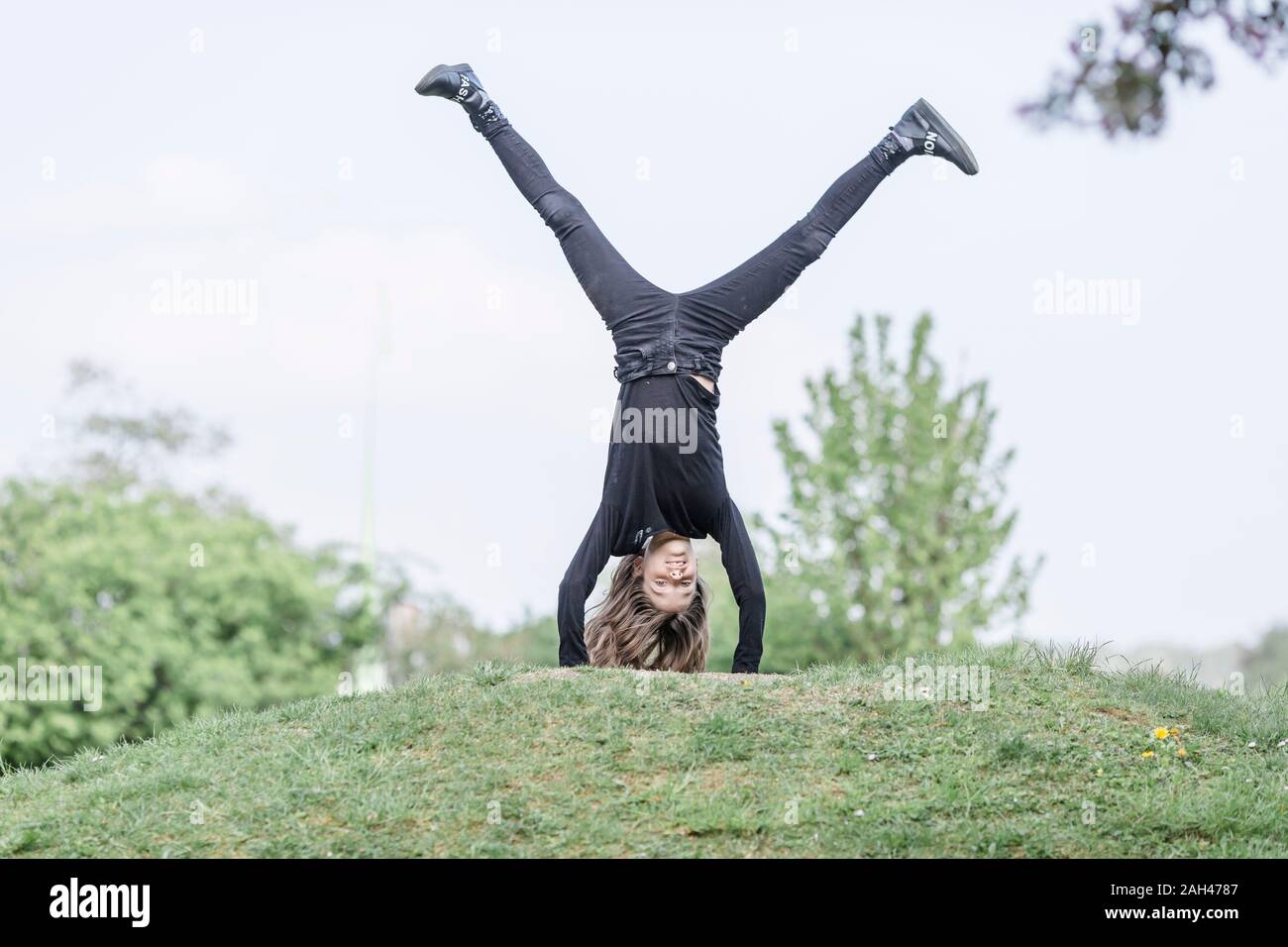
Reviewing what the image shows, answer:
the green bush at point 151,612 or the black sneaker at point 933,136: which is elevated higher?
the black sneaker at point 933,136

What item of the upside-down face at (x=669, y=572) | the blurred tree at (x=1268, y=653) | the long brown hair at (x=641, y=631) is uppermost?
the upside-down face at (x=669, y=572)

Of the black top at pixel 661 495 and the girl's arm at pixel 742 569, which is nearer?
the black top at pixel 661 495

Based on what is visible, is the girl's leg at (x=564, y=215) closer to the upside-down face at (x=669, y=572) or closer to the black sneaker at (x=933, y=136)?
the upside-down face at (x=669, y=572)

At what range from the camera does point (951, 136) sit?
957 centimetres

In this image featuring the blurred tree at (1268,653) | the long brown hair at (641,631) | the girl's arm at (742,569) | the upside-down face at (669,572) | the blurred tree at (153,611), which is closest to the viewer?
the girl's arm at (742,569)

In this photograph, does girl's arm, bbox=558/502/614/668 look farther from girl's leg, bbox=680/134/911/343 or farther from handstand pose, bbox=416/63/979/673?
girl's leg, bbox=680/134/911/343

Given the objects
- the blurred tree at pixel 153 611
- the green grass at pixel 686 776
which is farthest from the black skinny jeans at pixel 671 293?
the blurred tree at pixel 153 611

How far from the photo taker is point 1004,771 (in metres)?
7.66

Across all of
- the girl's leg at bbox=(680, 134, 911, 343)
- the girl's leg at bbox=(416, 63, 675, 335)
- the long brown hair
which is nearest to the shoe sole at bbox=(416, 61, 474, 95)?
the girl's leg at bbox=(416, 63, 675, 335)

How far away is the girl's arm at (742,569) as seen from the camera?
9406 millimetres

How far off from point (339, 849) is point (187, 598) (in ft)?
46.9

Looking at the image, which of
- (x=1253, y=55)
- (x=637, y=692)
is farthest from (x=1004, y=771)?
(x=1253, y=55)
